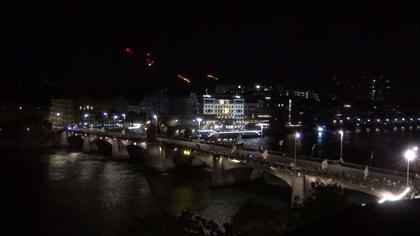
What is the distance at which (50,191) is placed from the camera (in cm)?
4469

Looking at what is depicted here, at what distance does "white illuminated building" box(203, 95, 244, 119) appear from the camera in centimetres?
14000

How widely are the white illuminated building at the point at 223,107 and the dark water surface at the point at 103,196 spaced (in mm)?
79841

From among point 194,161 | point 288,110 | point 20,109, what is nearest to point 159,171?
point 194,161

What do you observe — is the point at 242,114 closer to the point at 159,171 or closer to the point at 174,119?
the point at 174,119

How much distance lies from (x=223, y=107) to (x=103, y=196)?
102107 mm

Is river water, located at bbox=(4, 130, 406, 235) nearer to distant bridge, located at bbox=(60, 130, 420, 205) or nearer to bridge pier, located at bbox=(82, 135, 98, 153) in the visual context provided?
distant bridge, located at bbox=(60, 130, 420, 205)

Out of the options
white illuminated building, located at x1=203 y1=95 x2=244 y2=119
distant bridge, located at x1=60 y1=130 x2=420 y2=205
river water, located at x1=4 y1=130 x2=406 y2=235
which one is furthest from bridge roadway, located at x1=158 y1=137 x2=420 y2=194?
white illuminated building, located at x1=203 y1=95 x2=244 y2=119

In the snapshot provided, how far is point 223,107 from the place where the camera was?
142875 millimetres

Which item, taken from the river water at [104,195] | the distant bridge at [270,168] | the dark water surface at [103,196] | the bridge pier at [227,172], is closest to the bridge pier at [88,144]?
the distant bridge at [270,168]

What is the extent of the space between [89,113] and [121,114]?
9.25 m

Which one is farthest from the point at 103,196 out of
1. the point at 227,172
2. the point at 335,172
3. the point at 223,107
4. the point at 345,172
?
the point at 223,107

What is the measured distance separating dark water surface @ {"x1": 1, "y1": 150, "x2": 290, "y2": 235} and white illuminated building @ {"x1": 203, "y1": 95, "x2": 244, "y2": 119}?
79.8m

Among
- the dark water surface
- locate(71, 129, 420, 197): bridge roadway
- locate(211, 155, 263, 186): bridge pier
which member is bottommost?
the dark water surface

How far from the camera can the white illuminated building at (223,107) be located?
140000 mm
